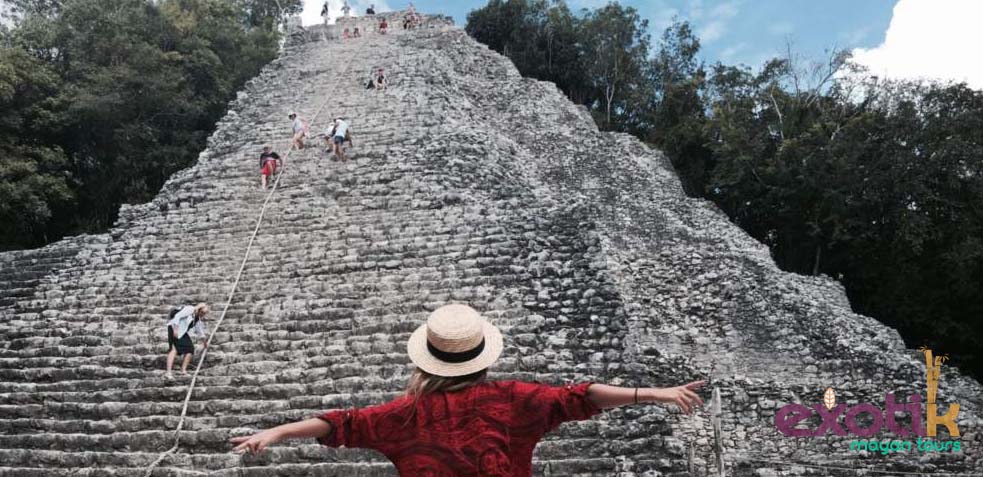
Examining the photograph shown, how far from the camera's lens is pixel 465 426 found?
182 centimetres

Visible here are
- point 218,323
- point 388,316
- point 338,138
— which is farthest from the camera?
point 338,138

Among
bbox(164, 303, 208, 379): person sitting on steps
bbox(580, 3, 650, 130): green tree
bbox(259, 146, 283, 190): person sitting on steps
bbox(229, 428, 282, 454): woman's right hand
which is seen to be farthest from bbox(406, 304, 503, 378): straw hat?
bbox(580, 3, 650, 130): green tree

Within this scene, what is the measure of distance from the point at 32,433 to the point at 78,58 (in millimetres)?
12934

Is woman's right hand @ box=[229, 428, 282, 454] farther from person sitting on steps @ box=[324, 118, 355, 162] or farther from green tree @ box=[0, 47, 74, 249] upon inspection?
green tree @ box=[0, 47, 74, 249]

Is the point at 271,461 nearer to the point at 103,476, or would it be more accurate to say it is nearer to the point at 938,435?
the point at 103,476

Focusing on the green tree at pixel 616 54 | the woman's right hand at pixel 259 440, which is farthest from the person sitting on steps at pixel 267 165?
the green tree at pixel 616 54

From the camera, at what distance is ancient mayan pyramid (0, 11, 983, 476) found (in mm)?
4590

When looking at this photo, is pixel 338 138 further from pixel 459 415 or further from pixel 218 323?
pixel 459 415

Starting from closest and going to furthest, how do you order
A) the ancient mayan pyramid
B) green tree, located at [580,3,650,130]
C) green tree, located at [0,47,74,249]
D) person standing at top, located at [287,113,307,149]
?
the ancient mayan pyramid
person standing at top, located at [287,113,307,149]
green tree, located at [0,47,74,249]
green tree, located at [580,3,650,130]

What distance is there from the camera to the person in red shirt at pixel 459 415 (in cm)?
182

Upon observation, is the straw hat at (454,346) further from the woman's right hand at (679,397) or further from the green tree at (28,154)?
the green tree at (28,154)

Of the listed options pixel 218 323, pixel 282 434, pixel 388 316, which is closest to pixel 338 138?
pixel 218 323

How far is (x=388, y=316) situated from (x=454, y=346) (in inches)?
151

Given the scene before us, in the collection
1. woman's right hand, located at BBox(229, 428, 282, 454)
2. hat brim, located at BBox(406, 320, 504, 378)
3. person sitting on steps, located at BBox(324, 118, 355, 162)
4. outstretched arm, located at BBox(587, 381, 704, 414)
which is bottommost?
woman's right hand, located at BBox(229, 428, 282, 454)
